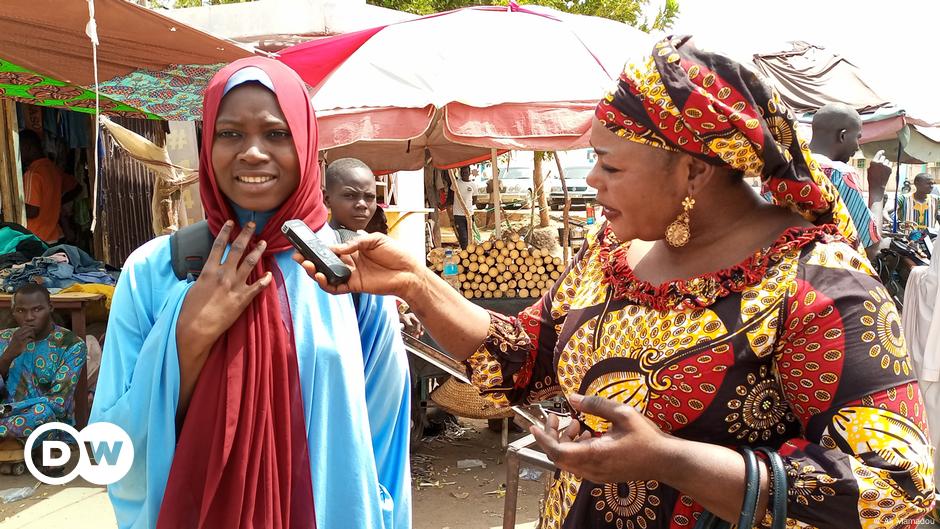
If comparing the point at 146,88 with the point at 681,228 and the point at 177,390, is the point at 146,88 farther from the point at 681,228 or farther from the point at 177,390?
the point at 681,228

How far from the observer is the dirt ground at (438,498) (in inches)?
169

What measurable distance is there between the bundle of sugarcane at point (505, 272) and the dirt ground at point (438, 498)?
4.50 ft

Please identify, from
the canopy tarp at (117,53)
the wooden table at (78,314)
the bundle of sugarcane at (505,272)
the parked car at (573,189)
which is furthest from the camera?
the parked car at (573,189)

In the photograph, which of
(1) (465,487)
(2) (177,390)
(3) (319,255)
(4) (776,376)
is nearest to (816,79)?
(1) (465,487)

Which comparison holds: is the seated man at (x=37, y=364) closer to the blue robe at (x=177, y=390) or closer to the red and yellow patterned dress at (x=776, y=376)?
the blue robe at (x=177, y=390)

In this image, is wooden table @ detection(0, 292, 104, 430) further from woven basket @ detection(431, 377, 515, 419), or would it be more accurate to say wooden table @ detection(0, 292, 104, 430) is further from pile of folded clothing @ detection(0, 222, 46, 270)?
woven basket @ detection(431, 377, 515, 419)

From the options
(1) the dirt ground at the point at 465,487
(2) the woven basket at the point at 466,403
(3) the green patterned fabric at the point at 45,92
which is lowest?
(1) the dirt ground at the point at 465,487

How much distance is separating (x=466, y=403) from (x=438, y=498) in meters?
0.70

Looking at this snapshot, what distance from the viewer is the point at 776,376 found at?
3.89 feet

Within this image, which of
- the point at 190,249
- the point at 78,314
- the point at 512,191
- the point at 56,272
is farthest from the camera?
the point at 512,191

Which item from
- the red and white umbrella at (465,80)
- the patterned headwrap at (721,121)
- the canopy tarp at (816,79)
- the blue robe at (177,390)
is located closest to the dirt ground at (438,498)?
the red and white umbrella at (465,80)

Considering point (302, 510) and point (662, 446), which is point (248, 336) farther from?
point (662, 446)

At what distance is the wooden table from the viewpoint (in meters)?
5.20

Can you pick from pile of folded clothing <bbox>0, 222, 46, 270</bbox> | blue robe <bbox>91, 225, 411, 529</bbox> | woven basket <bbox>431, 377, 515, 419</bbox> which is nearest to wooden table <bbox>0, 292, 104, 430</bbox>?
pile of folded clothing <bbox>0, 222, 46, 270</bbox>
